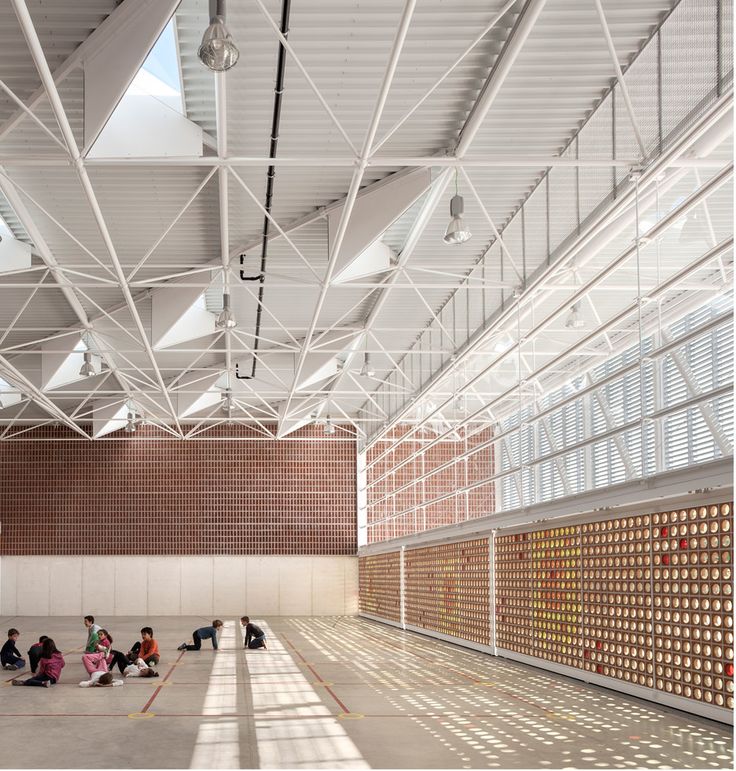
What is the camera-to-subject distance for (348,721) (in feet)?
50.2

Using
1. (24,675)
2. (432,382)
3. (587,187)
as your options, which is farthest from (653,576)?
(432,382)

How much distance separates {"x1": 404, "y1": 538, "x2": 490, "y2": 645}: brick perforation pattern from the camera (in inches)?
1112

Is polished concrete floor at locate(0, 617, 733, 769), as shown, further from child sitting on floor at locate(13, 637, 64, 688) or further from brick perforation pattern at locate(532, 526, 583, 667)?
brick perforation pattern at locate(532, 526, 583, 667)

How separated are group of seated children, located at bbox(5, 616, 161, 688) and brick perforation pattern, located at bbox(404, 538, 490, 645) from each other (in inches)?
394

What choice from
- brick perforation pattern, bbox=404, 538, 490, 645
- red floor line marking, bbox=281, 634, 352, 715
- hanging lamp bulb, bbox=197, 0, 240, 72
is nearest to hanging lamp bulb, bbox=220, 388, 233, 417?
brick perforation pattern, bbox=404, 538, 490, 645

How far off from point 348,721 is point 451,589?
16997 mm

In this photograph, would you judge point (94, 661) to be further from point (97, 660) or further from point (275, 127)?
point (275, 127)

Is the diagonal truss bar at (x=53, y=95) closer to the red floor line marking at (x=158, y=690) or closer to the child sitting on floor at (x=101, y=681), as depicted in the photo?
the child sitting on floor at (x=101, y=681)

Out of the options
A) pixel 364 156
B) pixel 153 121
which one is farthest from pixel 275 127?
pixel 364 156

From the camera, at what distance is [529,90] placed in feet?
57.7

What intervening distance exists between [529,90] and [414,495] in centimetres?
3401

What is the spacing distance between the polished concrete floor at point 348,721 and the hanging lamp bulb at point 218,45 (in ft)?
30.2

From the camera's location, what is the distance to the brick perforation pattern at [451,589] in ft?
92.6

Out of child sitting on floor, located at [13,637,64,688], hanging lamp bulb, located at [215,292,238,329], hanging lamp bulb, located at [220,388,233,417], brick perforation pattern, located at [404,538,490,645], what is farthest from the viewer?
hanging lamp bulb, located at [220,388,233,417]
